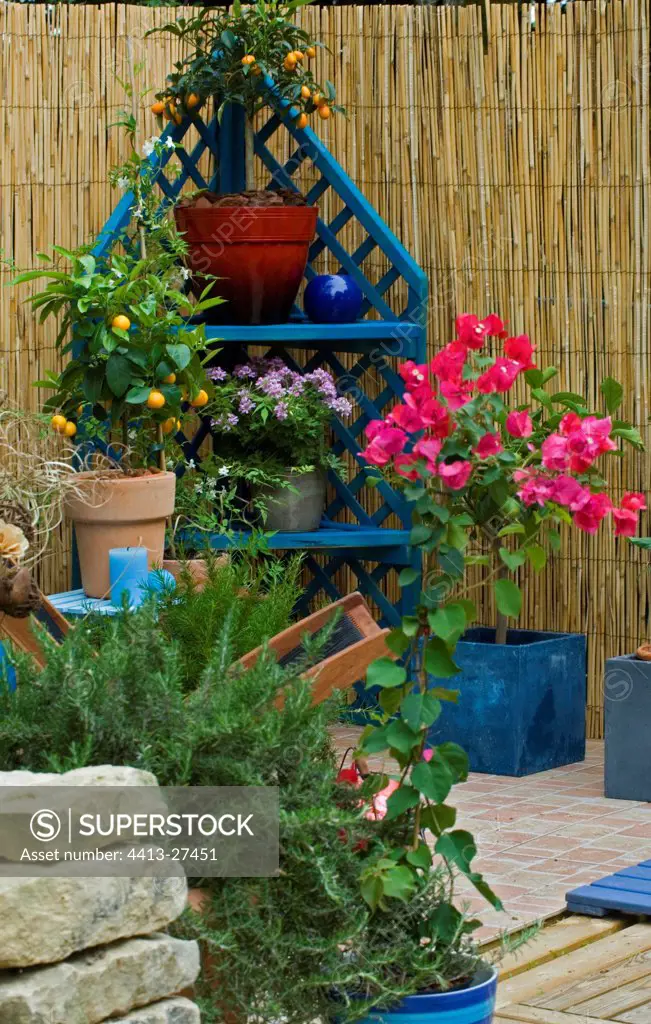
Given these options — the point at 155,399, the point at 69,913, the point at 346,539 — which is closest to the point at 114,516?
the point at 155,399

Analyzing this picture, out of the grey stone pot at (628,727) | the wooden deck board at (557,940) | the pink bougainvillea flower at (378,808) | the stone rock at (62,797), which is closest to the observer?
the stone rock at (62,797)

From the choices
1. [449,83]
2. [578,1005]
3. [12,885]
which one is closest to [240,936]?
[12,885]

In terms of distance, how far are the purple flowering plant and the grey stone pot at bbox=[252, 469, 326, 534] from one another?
52 mm

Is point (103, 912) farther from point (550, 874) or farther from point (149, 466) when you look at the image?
point (149, 466)

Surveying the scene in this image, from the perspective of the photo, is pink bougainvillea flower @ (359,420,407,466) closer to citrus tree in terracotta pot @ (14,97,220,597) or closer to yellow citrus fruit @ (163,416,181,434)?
citrus tree in terracotta pot @ (14,97,220,597)

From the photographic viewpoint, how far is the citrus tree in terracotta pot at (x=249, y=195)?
4.59 metres

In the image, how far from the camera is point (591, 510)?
231 centimetres

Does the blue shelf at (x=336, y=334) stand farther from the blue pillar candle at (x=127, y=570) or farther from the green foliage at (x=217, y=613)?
the green foliage at (x=217, y=613)

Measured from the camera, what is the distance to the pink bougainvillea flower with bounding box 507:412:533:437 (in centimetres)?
239

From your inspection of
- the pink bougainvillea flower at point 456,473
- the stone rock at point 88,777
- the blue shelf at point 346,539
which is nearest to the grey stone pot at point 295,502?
the blue shelf at point 346,539

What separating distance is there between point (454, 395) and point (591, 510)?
0.87ft

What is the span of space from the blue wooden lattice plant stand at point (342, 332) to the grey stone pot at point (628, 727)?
0.78 metres

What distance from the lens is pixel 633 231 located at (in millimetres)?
4762

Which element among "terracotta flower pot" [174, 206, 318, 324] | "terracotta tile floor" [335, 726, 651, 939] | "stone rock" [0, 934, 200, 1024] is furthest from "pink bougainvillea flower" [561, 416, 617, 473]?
"terracotta flower pot" [174, 206, 318, 324]
